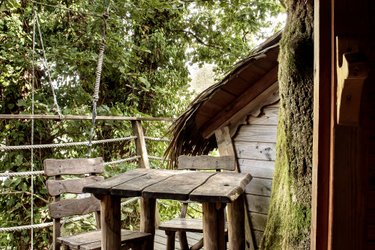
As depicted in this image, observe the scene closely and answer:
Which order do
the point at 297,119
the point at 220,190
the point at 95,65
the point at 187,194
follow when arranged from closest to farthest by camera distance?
the point at 297,119, the point at 187,194, the point at 220,190, the point at 95,65

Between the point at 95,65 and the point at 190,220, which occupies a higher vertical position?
the point at 95,65

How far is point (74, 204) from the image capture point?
3092mm

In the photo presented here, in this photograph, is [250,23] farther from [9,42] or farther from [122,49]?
[9,42]

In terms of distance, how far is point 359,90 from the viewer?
3.50ft

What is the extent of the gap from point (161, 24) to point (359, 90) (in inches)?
231

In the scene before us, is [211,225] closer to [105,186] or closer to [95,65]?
[105,186]

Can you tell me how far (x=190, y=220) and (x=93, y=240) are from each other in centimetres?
95

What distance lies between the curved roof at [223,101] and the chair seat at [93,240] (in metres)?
1.14

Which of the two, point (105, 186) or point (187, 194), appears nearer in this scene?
point (187, 194)

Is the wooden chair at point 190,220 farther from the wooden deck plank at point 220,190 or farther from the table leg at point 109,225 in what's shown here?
the table leg at point 109,225

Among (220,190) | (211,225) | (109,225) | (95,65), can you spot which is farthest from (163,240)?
(95,65)

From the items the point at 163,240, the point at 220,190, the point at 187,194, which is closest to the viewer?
the point at 187,194

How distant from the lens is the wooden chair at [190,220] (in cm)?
319

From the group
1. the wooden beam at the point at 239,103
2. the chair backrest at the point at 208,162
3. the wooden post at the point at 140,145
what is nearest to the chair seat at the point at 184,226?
the chair backrest at the point at 208,162
